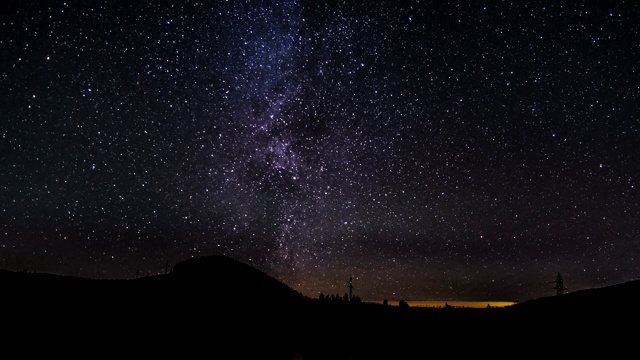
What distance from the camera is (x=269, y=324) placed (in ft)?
57.2

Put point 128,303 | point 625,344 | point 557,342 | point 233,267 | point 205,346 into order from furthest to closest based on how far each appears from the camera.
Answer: point 233,267, point 128,303, point 205,346, point 557,342, point 625,344

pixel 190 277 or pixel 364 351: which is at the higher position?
pixel 190 277

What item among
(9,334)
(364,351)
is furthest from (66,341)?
(364,351)

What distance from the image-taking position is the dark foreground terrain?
1243 centimetres

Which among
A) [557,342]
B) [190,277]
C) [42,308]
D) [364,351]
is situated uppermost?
[190,277]

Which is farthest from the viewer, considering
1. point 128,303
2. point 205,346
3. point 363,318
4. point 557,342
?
point 363,318

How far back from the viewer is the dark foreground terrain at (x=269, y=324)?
1243 centimetres

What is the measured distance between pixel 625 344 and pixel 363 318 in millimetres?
10164

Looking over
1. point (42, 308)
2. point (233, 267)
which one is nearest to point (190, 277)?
point (233, 267)

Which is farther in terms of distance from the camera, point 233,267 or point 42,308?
point 233,267

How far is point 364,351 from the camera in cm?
1625

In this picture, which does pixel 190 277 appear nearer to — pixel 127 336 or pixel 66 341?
pixel 127 336

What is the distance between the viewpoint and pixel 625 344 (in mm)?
11547

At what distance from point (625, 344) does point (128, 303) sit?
717 inches
